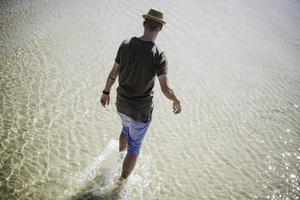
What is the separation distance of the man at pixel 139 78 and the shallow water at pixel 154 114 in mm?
890

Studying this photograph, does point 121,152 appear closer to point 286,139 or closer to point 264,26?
Result: point 286,139

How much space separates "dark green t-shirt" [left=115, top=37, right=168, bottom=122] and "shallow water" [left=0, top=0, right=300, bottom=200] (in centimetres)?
114

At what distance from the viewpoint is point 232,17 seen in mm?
12375

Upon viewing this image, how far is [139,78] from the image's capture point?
3.27 m

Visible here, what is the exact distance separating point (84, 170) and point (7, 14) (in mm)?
6052

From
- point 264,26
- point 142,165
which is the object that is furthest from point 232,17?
point 142,165

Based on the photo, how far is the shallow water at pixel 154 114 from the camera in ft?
13.3

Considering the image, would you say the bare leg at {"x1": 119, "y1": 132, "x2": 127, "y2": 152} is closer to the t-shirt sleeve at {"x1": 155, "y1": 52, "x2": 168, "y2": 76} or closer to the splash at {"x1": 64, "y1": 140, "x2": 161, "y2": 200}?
the splash at {"x1": 64, "y1": 140, "x2": 161, "y2": 200}

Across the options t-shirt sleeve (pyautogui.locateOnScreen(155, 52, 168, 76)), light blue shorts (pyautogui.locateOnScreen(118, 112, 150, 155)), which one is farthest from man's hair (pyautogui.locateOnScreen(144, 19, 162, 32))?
light blue shorts (pyautogui.locateOnScreen(118, 112, 150, 155))

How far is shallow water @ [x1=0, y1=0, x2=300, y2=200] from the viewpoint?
4047mm

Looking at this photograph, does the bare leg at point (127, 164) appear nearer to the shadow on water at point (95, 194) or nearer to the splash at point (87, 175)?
the shadow on water at point (95, 194)

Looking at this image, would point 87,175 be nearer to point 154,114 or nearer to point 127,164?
point 127,164

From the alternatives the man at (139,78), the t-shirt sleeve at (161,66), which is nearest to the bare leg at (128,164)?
the man at (139,78)

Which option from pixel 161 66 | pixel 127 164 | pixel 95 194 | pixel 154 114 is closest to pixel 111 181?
pixel 95 194
